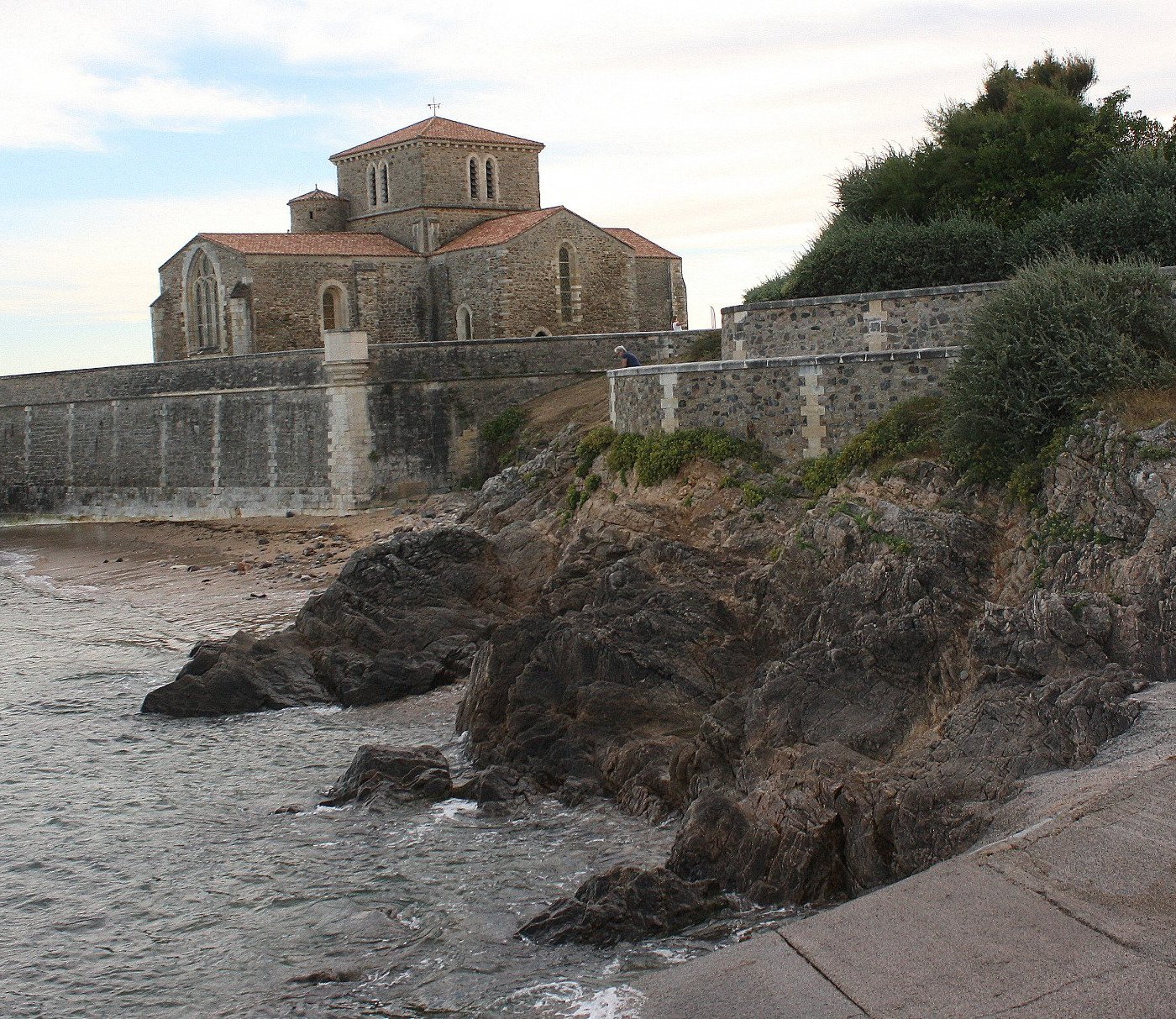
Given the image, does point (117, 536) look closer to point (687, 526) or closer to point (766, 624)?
point (687, 526)

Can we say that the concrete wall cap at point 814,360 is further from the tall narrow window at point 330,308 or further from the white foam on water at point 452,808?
the tall narrow window at point 330,308

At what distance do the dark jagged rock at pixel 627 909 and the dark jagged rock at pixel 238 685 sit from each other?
24.9ft

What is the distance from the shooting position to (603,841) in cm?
1091

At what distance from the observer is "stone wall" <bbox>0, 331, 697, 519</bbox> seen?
3034 cm

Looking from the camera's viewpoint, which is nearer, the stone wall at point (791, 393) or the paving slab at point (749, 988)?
the paving slab at point (749, 988)

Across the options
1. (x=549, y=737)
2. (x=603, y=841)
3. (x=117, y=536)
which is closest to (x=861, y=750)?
(x=603, y=841)

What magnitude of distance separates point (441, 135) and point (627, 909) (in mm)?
33350

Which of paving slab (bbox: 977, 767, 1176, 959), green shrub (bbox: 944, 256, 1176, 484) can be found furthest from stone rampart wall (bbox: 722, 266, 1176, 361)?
paving slab (bbox: 977, 767, 1176, 959)

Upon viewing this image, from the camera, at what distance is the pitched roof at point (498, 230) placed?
1441 inches

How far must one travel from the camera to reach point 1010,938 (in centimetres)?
717

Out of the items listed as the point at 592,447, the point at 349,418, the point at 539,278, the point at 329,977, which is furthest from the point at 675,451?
the point at 539,278

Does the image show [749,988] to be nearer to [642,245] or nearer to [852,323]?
[852,323]

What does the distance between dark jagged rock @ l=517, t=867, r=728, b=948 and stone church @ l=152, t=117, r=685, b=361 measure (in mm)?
27983

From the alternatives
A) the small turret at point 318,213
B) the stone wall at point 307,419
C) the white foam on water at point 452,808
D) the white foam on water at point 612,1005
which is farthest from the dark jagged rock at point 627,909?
the small turret at point 318,213
